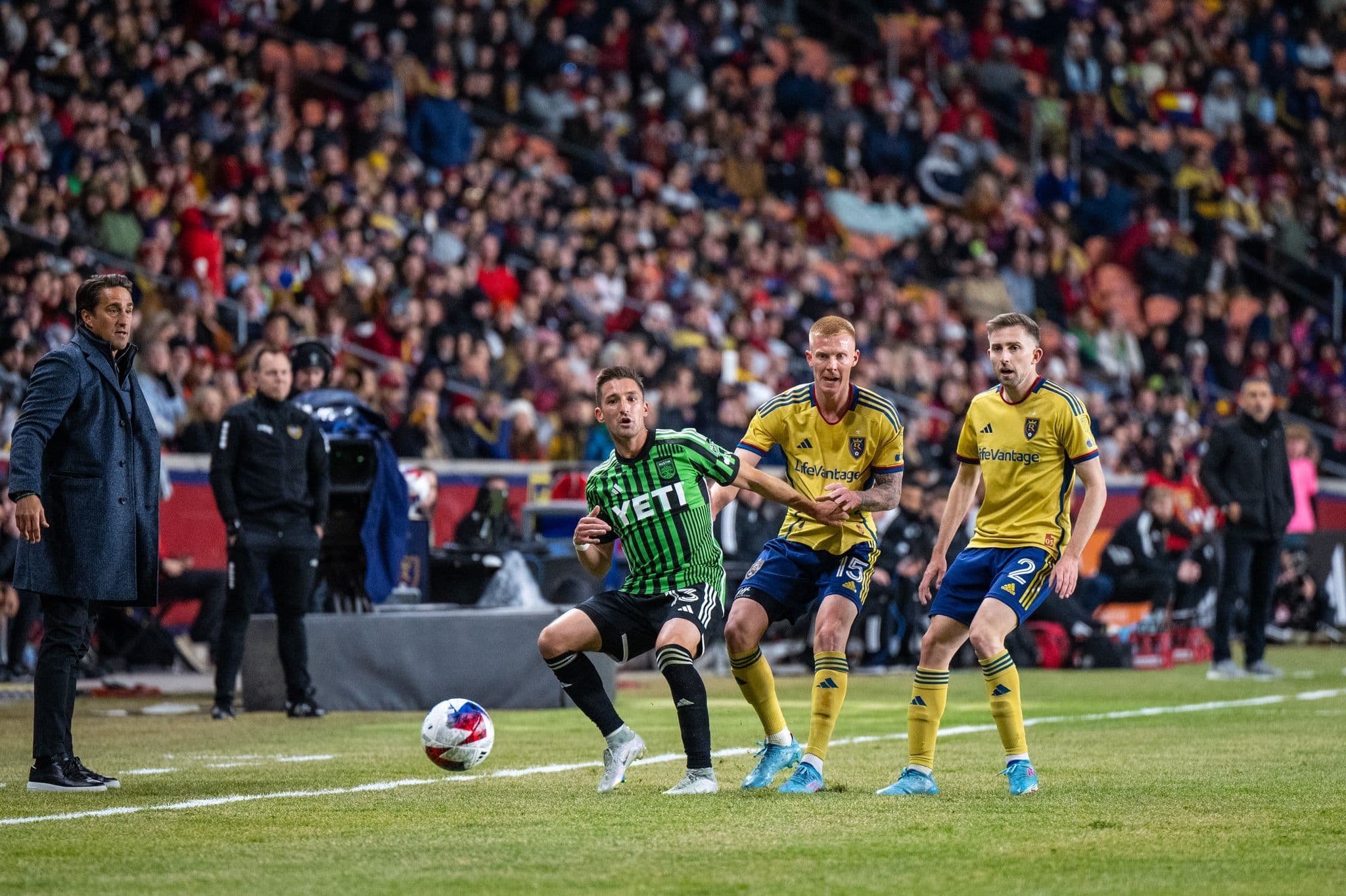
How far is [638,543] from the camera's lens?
805 cm

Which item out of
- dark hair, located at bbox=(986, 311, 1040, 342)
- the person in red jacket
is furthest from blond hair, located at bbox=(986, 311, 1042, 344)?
the person in red jacket

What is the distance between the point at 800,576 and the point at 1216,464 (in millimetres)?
8340

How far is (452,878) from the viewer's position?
5.62m

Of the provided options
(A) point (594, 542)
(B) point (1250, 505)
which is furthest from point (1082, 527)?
(B) point (1250, 505)

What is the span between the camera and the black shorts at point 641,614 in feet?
26.2

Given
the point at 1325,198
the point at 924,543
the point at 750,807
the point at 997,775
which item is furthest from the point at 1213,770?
the point at 1325,198

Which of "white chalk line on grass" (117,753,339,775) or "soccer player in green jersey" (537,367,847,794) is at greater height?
"soccer player in green jersey" (537,367,847,794)

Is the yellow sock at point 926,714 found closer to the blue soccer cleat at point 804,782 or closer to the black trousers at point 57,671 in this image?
the blue soccer cleat at point 804,782

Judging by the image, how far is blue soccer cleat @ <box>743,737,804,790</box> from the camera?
8016mm

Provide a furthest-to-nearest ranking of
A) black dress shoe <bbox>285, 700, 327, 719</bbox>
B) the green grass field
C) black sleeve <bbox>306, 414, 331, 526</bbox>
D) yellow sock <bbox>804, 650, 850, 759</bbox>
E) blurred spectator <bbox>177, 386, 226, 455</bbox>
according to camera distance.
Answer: blurred spectator <bbox>177, 386, 226, 455</bbox>
black sleeve <bbox>306, 414, 331, 526</bbox>
black dress shoe <bbox>285, 700, 327, 719</bbox>
yellow sock <bbox>804, 650, 850, 759</bbox>
the green grass field

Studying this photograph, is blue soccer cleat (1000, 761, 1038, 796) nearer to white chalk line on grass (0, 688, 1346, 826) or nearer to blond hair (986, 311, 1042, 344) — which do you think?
blond hair (986, 311, 1042, 344)

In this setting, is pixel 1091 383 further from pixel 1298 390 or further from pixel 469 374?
pixel 469 374

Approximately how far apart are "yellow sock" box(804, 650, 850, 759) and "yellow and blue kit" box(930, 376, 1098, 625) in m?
0.54

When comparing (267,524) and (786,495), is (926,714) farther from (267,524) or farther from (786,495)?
(267,524)
